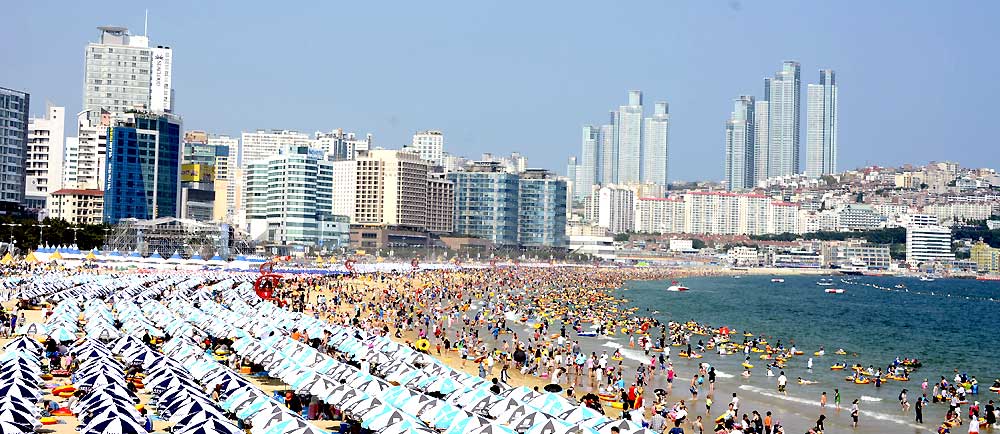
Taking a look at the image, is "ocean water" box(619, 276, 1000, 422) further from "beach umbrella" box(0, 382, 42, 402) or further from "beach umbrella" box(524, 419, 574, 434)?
"beach umbrella" box(0, 382, 42, 402)

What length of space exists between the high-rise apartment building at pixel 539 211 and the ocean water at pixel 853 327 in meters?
70.0

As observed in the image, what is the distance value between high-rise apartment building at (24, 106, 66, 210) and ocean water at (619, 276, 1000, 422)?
99583mm

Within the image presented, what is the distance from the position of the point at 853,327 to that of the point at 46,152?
448 feet

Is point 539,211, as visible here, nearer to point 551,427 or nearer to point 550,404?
point 550,404

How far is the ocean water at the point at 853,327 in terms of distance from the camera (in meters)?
40.4

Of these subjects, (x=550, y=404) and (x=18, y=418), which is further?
(x=550, y=404)

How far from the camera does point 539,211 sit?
196 m

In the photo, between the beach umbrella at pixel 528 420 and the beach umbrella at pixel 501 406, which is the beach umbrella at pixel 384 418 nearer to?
the beach umbrella at pixel 528 420

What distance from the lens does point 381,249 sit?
16038 cm

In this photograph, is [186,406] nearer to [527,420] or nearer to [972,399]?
[527,420]

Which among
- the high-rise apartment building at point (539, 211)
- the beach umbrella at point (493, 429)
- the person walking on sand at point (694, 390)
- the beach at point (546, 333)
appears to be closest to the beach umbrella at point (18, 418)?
the beach at point (546, 333)

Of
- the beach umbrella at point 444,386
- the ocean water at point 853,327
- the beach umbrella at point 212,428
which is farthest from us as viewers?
the ocean water at point 853,327

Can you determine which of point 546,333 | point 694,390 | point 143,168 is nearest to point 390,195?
point 143,168

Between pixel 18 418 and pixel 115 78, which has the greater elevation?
pixel 115 78
